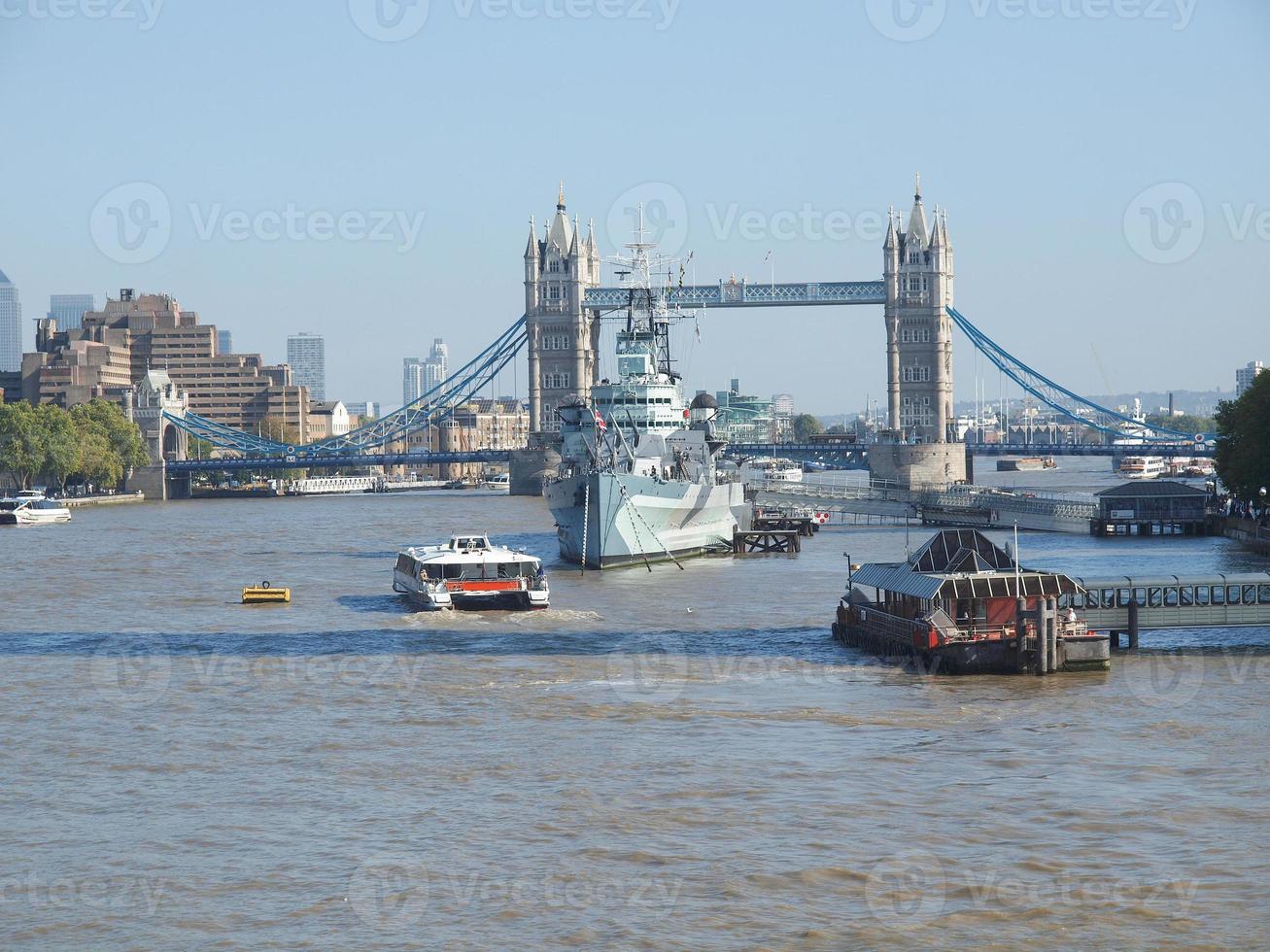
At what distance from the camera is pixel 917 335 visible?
14475 cm

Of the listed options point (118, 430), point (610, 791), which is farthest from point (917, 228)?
point (610, 791)

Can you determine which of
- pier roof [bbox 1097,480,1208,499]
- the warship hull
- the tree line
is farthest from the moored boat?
the tree line

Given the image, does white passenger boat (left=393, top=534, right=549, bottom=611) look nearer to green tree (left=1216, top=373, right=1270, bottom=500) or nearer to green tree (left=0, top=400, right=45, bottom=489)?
green tree (left=1216, top=373, right=1270, bottom=500)

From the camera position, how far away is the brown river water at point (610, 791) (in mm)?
16906

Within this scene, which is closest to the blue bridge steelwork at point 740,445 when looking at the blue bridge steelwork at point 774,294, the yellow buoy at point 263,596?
the blue bridge steelwork at point 774,294

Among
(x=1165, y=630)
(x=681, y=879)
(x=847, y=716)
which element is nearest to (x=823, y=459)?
(x=1165, y=630)

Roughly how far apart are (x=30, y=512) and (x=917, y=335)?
260ft

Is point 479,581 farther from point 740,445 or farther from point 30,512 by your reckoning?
point 740,445

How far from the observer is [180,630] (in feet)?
124

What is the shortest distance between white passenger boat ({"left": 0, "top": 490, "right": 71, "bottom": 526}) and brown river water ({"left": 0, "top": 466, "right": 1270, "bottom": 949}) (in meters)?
51.6

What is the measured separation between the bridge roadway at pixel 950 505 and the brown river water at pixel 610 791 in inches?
1526

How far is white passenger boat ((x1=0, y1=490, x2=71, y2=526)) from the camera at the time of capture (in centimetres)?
8625

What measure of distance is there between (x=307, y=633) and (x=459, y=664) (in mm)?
6187

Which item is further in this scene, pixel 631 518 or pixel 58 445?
pixel 58 445
